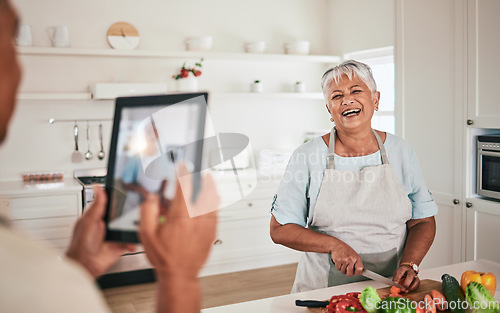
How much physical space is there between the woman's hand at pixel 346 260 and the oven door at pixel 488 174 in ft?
4.63

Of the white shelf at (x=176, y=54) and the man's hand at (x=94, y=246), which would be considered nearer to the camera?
the man's hand at (x=94, y=246)

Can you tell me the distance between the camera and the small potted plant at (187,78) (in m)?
4.45

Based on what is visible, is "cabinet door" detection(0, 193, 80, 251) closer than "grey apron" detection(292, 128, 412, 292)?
No

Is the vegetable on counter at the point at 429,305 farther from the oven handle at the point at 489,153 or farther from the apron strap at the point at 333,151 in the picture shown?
the oven handle at the point at 489,153

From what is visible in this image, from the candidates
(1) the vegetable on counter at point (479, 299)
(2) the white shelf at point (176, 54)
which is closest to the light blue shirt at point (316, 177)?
(1) the vegetable on counter at point (479, 299)

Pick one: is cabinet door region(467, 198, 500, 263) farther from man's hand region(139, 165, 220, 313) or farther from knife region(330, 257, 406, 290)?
man's hand region(139, 165, 220, 313)

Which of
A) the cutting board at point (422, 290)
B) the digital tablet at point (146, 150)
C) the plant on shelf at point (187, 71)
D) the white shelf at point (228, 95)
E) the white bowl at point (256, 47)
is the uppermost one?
the white bowl at point (256, 47)

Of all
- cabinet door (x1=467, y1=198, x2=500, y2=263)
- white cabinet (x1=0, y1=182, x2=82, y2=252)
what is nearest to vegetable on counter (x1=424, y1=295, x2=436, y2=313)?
cabinet door (x1=467, y1=198, x2=500, y2=263)

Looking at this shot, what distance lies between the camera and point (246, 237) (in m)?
4.41

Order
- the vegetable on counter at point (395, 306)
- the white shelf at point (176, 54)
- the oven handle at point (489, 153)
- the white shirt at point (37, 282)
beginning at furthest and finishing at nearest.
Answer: the white shelf at point (176, 54)
the oven handle at point (489, 153)
the vegetable on counter at point (395, 306)
the white shirt at point (37, 282)

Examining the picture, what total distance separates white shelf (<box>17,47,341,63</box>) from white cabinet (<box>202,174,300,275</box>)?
1.23m

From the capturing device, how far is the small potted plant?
4.45 m

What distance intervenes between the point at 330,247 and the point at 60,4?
365 centimetres

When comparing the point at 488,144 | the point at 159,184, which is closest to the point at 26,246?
the point at 159,184
